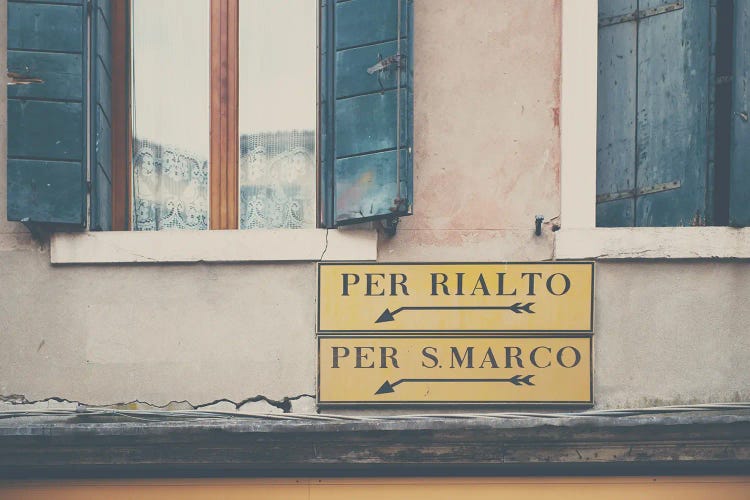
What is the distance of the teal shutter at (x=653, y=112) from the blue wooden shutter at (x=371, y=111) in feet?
4.02

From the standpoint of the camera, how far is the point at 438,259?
172 inches

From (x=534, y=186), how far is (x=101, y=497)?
113 inches

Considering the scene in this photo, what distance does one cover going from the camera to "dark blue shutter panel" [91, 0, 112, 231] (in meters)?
4.30

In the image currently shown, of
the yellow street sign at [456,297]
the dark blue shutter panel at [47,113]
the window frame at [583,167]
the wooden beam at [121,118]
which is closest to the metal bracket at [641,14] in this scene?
the window frame at [583,167]

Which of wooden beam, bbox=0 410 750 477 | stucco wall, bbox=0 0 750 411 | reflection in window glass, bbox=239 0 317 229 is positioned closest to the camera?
wooden beam, bbox=0 410 750 477

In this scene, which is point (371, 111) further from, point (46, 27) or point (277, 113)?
point (46, 27)

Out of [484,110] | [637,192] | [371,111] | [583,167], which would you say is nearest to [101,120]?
[371,111]

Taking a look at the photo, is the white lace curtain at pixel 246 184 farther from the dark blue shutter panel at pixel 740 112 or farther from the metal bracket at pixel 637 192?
the dark blue shutter panel at pixel 740 112

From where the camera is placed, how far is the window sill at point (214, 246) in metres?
4.30

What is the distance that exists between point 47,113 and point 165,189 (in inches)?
28.8

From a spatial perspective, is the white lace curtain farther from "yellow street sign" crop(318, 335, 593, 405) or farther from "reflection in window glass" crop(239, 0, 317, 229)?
"yellow street sign" crop(318, 335, 593, 405)

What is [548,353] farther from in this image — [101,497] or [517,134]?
[101,497]

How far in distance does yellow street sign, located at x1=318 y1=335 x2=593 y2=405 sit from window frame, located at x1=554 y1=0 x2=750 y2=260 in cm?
53

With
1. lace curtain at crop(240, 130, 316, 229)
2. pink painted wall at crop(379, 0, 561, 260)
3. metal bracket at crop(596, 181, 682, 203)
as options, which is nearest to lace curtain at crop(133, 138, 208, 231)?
lace curtain at crop(240, 130, 316, 229)
